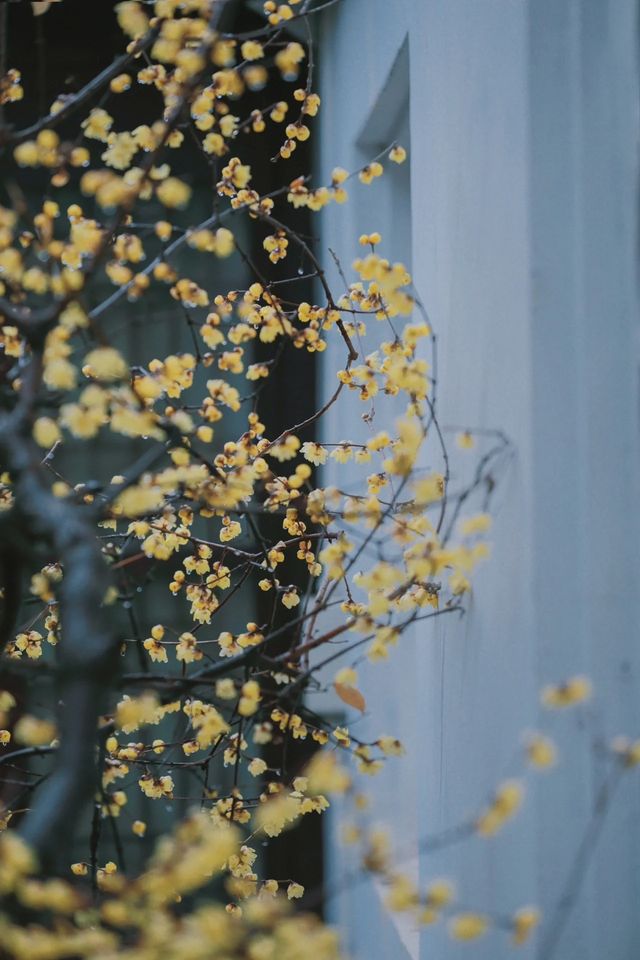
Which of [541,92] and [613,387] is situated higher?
[541,92]

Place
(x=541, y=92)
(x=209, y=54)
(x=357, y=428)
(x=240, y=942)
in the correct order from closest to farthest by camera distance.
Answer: (x=240, y=942), (x=209, y=54), (x=541, y=92), (x=357, y=428)

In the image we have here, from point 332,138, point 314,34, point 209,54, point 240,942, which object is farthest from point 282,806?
point 314,34

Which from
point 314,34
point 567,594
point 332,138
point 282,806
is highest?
point 314,34

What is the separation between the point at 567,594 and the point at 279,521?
1.79m

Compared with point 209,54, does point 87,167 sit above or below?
above

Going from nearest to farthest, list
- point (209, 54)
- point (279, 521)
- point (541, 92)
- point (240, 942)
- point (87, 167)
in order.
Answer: point (240, 942), point (209, 54), point (541, 92), point (279, 521), point (87, 167)

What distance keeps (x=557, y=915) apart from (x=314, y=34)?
Result: 2750 mm

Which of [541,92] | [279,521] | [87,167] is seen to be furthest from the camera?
[87,167]

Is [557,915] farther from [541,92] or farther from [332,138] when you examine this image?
[332,138]

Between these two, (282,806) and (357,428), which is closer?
(282,806)

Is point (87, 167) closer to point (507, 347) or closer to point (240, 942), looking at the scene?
point (507, 347)

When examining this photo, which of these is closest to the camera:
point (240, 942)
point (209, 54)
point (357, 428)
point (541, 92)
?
point (240, 942)

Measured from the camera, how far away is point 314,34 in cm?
304

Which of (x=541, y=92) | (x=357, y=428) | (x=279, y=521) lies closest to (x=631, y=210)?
(x=541, y=92)
